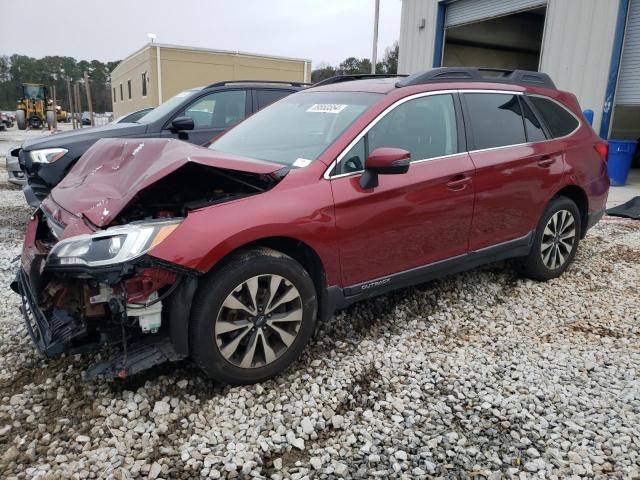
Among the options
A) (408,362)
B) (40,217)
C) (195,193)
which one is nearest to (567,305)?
(408,362)

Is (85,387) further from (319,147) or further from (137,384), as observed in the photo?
(319,147)

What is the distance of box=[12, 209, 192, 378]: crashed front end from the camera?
239 cm

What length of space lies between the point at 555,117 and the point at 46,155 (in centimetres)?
540

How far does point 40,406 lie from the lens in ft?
8.64

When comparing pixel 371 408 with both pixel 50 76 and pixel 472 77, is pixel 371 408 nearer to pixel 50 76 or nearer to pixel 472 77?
pixel 472 77

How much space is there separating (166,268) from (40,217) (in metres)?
1.38

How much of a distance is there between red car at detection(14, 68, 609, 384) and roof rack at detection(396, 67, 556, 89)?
0.02 metres

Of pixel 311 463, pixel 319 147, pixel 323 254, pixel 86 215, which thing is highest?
pixel 319 147

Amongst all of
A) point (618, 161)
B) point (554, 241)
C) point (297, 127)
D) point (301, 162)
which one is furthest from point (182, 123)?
point (618, 161)

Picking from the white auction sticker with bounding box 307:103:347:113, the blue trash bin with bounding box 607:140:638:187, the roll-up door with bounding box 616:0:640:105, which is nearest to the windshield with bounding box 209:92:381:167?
the white auction sticker with bounding box 307:103:347:113

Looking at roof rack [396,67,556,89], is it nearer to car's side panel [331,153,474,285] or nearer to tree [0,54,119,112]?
car's side panel [331,153,474,285]

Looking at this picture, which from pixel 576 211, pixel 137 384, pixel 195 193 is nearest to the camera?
pixel 137 384

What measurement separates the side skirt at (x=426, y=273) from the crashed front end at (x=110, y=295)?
1.01 metres

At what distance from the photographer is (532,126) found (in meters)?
4.17
